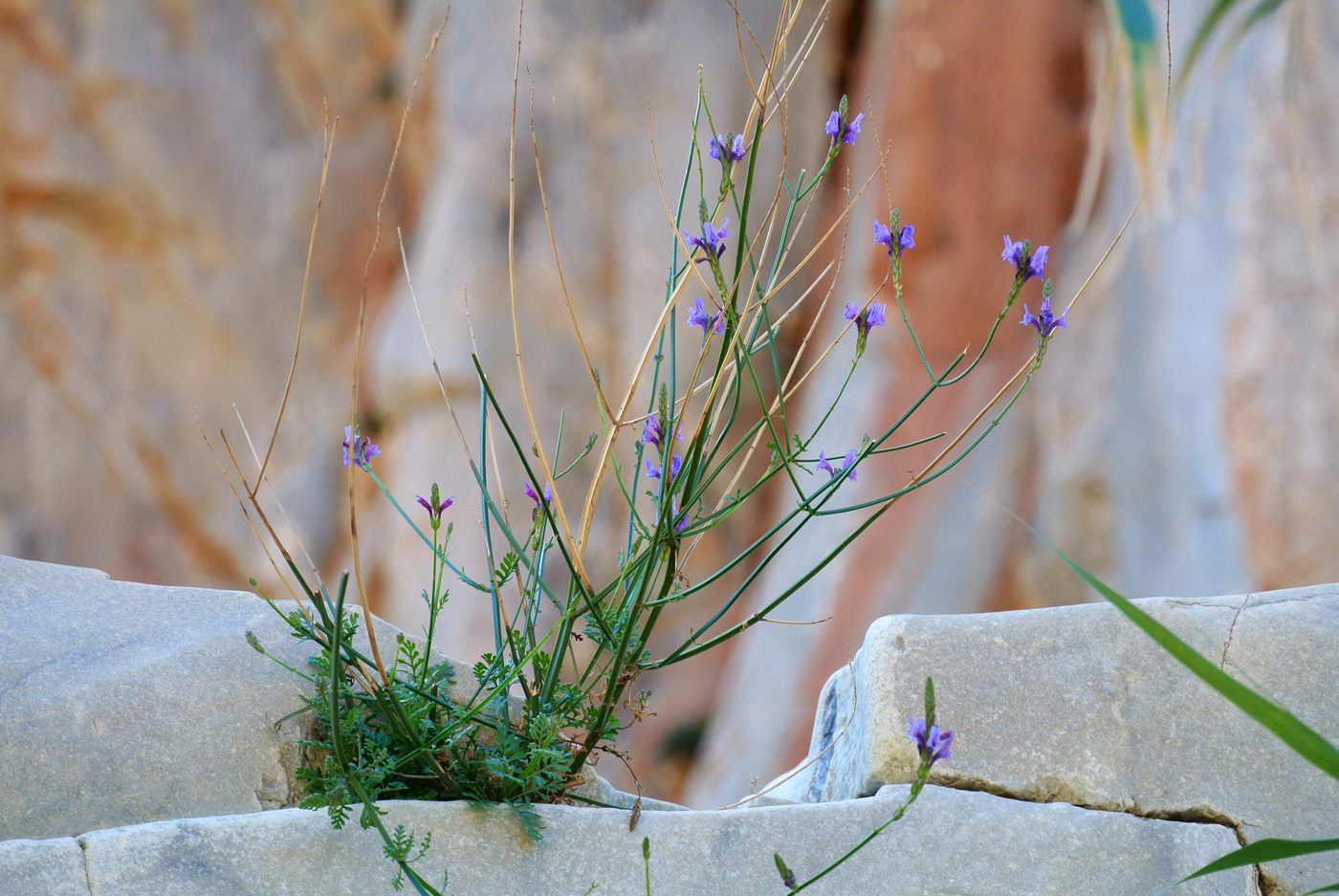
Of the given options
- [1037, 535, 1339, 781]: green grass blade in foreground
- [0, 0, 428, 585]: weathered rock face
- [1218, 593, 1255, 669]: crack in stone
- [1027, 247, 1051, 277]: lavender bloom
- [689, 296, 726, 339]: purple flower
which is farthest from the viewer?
[0, 0, 428, 585]: weathered rock face

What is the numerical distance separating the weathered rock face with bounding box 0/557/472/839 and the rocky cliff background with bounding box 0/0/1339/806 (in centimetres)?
249

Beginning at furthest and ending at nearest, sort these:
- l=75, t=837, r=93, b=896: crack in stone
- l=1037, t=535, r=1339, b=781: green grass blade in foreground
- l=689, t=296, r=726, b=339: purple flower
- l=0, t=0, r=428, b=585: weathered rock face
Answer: l=0, t=0, r=428, b=585: weathered rock face < l=689, t=296, r=726, b=339: purple flower < l=75, t=837, r=93, b=896: crack in stone < l=1037, t=535, r=1339, b=781: green grass blade in foreground

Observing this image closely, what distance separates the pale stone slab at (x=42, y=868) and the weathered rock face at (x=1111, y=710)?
712mm

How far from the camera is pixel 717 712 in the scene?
15.2ft

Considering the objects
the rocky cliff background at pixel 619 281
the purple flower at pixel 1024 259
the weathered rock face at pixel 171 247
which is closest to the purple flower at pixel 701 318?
the purple flower at pixel 1024 259

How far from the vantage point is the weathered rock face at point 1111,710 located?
115 centimetres

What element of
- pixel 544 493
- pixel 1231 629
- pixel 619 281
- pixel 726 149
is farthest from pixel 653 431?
pixel 619 281

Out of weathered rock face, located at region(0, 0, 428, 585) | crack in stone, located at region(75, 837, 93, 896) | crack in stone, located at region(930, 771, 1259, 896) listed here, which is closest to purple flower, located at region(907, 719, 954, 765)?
crack in stone, located at region(930, 771, 1259, 896)

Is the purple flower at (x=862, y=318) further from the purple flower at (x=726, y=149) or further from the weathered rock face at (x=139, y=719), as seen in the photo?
the weathered rock face at (x=139, y=719)

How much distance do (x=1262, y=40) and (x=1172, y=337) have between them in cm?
91

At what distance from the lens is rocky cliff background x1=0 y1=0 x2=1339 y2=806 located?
340 cm

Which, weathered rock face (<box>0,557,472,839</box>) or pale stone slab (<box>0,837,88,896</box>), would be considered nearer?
pale stone slab (<box>0,837,88,896</box>)

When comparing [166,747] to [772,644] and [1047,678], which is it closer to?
[1047,678]

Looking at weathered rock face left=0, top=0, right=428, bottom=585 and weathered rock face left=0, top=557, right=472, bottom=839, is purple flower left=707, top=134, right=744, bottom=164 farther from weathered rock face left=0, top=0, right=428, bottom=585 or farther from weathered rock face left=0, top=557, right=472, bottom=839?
weathered rock face left=0, top=0, right=428, bottom=585
